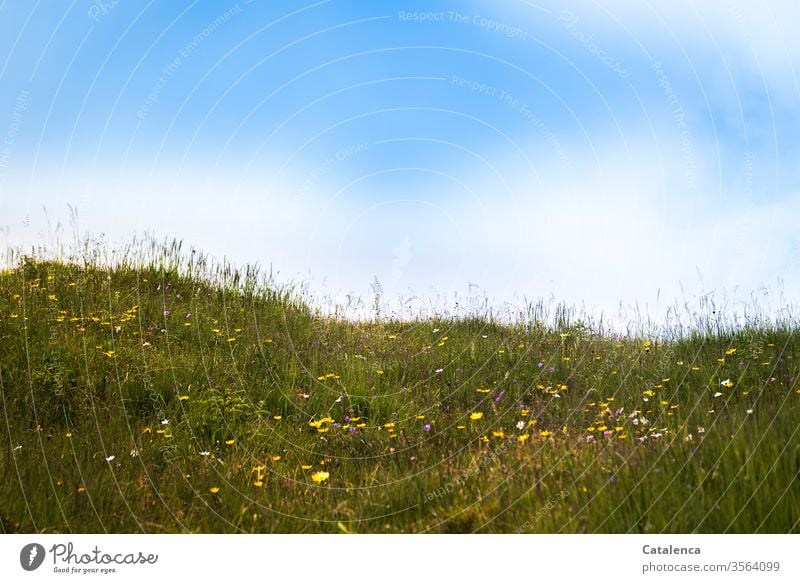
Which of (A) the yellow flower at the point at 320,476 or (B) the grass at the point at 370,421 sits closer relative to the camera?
(B) the grass at the point at 370,421

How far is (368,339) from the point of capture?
28.4 feet

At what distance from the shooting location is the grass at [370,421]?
3447 millimetres

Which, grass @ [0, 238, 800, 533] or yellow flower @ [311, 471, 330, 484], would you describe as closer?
grass @ [0, 238, 800, 533]

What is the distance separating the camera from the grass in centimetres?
345

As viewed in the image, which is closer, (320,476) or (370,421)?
(320,476)

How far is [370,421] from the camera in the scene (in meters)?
5.91

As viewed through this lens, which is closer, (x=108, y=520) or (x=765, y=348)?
(x=108, y=520)

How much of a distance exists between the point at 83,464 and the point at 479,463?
2893mm
